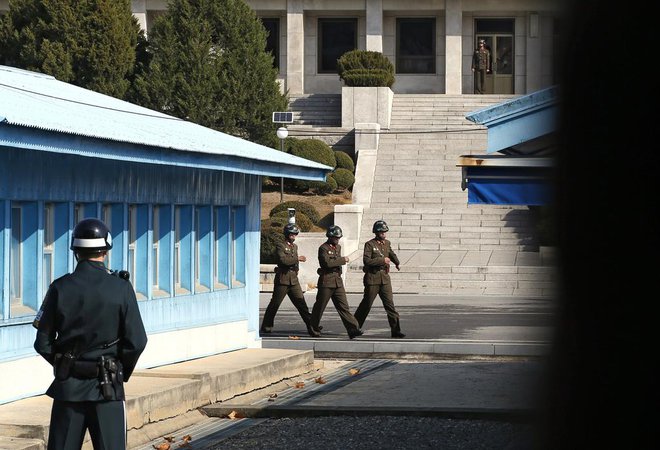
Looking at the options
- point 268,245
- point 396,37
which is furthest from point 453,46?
point 268,245

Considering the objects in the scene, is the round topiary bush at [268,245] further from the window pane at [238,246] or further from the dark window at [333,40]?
the dark window at [333,40]

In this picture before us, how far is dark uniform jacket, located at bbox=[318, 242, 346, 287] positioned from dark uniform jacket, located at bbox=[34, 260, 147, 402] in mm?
12192

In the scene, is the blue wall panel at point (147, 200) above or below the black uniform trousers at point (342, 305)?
above

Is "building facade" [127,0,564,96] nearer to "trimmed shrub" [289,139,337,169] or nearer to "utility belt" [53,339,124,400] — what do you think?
"trimmed shrub" [289,139,337,169]

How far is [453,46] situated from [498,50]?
2.15 m

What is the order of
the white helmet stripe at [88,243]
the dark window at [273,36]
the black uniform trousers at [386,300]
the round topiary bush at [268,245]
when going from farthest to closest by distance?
the dark window at [273,36]
the round topiary bush at [268,245]
the black uniform trousers at [386,300]
the white helmet stripe at [88,243]

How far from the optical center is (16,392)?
34.4ft

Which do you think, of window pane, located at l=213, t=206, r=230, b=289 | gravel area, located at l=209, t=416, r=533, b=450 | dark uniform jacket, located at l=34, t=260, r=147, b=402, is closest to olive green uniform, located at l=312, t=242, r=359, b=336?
window pane, located at l=213, t=206, r=230, b=289

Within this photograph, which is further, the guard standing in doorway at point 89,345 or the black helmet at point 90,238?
the black helmet at point 90,238

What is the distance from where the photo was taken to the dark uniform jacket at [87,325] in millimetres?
6887

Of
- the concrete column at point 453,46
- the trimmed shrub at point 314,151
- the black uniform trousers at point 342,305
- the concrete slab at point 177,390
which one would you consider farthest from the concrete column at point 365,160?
the concrete slab at point 177,390

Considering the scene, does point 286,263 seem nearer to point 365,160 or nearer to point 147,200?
point 147,200

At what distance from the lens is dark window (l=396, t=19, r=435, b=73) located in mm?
54375

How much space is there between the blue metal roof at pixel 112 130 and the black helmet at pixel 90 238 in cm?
222
